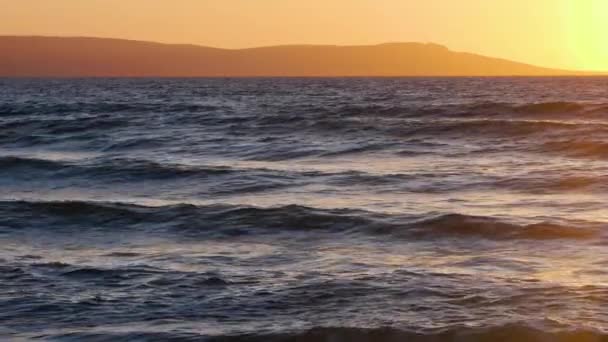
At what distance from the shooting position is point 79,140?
1419 inches

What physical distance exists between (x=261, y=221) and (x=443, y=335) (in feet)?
23.7

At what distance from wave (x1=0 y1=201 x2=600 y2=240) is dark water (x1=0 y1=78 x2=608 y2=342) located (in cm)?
5

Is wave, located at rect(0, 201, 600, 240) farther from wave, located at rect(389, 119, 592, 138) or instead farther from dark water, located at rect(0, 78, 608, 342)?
wave, located at rect(389, 119, 592, 138)

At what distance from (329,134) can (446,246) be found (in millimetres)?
22747

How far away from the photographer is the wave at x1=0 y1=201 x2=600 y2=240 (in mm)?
14523

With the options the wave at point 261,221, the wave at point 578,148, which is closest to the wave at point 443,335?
the wave at point 261,221

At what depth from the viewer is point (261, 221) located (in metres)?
16.1

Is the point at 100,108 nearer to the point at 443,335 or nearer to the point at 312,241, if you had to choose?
the point at 312,241

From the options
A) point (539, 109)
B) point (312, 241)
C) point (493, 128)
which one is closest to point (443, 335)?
point (312, 241)

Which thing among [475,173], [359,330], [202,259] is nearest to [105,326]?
[359,330]

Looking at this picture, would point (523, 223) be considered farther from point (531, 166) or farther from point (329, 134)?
point (329, 134)

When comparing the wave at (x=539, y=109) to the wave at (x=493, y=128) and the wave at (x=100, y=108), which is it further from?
the wave at (x=100, y=108)

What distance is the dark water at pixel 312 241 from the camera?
9797 millimetres

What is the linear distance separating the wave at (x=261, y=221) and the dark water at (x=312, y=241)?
1.9 inches
